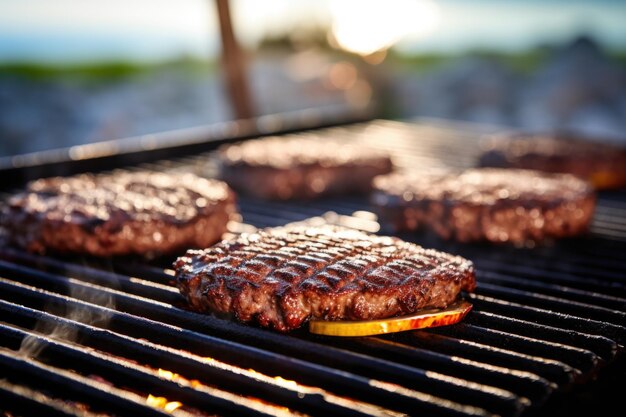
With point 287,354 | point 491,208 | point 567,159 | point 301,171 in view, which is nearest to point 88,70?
point 301,171

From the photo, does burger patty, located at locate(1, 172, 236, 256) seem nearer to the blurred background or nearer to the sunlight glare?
the blurred background

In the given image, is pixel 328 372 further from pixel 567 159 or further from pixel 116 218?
pixel 567 159

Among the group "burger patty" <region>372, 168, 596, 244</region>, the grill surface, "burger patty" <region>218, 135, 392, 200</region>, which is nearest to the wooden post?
"burger patty" <region>218, 135, 392, 200</region>

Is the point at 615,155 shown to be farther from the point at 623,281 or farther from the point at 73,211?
the point at 73,211

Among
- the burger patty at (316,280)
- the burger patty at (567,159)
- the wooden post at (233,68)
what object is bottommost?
the burger patty at (567,159)

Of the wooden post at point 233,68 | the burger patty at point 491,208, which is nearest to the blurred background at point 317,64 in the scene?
the wooden post at point 233,68

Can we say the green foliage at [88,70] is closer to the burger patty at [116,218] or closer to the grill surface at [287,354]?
the burger patty at [116,218]
